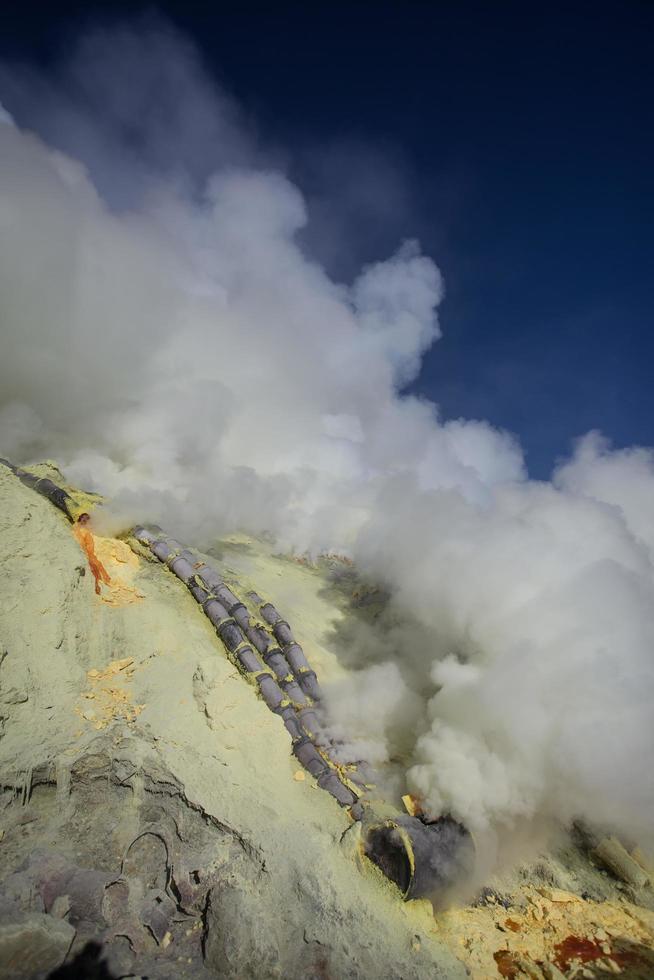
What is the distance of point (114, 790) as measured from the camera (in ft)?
27.5

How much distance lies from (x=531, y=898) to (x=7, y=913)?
31.2ft

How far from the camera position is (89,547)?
1370 centimetres

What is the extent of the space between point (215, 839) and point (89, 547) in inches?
358

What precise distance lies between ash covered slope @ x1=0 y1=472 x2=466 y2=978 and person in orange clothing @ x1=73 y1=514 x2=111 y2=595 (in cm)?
122

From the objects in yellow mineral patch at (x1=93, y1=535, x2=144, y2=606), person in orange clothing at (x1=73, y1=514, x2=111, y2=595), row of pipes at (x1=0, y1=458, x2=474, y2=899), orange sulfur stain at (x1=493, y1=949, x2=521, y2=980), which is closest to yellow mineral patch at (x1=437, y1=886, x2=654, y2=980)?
orange sulfur stain at (x1=493, y1=949, x2=521, y2=980)

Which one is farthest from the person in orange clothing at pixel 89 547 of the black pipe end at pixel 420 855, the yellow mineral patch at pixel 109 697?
the black pipe end at pixel 420 855

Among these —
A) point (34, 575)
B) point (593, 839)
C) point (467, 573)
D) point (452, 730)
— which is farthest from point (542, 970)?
point (34, 575)

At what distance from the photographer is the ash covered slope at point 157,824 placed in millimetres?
6840

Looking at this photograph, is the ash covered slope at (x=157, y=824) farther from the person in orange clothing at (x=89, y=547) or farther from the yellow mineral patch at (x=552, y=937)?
the person in orange clothing at (x=89, y=547)

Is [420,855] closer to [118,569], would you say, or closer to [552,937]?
[552,937]

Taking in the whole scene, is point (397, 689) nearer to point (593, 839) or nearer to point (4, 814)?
point (593, 839)

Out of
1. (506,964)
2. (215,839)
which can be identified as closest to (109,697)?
(215,839)

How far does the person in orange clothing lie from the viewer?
1295 cm

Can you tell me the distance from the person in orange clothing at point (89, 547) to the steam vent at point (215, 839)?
490 millimetres
